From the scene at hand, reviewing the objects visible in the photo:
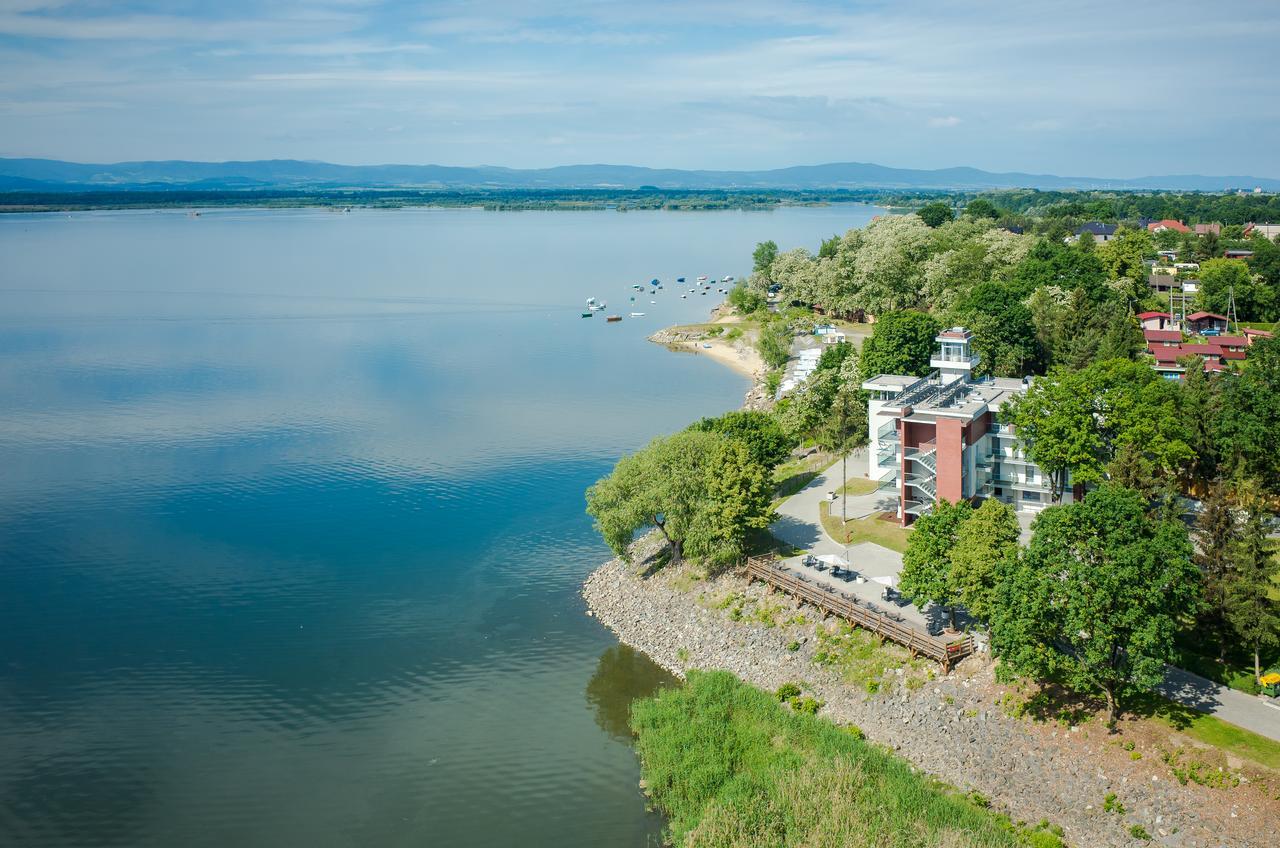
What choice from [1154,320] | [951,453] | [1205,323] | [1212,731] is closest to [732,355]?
[1154,320]

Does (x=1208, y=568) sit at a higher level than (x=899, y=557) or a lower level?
higher

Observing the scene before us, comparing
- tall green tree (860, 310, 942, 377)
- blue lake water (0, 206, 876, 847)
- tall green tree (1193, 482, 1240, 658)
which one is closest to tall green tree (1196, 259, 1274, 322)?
tall green tree (860, 310, 942, 377)

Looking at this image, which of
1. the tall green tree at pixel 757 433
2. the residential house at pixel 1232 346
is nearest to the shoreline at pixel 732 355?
the tall green tree at pixel 757 433

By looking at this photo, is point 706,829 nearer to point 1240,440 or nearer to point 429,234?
point 1240,440

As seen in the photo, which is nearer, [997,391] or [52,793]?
[52,793]

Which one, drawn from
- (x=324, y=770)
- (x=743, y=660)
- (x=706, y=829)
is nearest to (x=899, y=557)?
(x=743, y=660)

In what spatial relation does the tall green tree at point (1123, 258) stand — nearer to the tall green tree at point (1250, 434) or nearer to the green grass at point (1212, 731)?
the tall green tree at point (1250, 434)

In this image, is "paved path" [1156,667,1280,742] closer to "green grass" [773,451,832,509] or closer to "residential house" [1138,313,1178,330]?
"green grass" [773,451,832,509]
